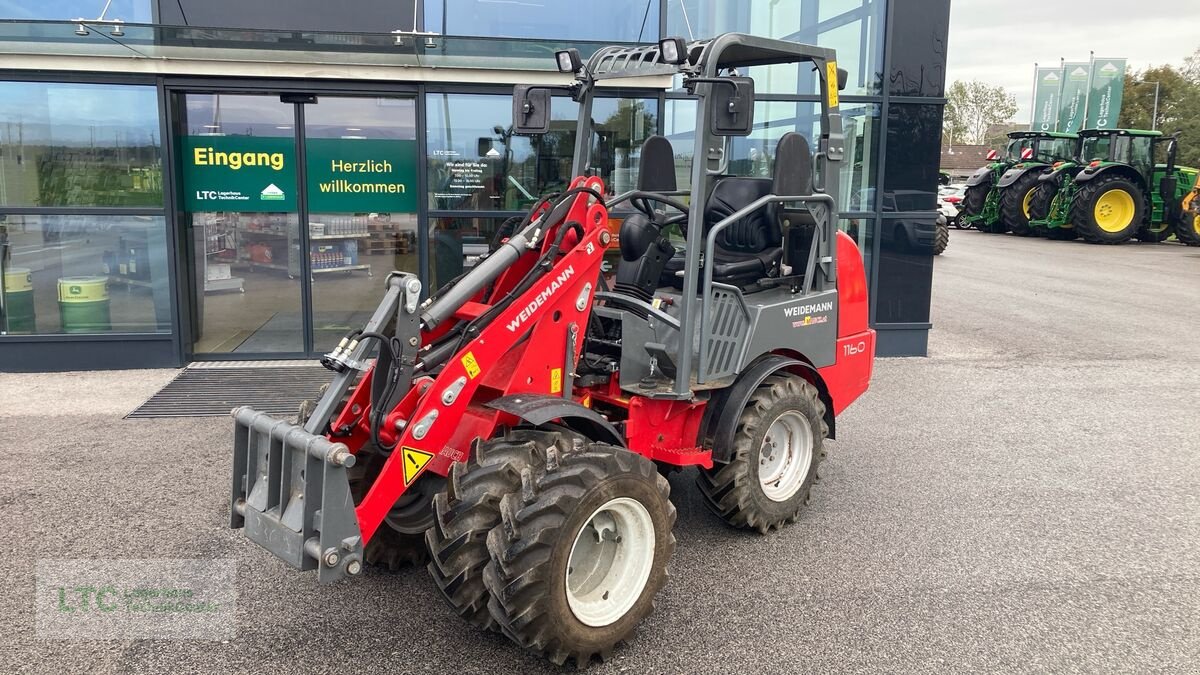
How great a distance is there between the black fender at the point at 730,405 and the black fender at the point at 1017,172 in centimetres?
2325

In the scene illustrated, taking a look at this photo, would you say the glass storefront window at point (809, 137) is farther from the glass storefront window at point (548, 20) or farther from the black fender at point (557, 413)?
the black fender at point (557, 413)

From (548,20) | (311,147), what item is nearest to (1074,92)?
(548,20)

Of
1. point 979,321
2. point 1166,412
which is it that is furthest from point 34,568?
point 979,321

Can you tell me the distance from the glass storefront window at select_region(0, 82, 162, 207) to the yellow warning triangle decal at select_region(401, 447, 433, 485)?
21.5 feet

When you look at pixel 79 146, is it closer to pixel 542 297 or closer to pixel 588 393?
pixel 588 393

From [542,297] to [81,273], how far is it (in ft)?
22.7

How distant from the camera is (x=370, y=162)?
939 centimetres

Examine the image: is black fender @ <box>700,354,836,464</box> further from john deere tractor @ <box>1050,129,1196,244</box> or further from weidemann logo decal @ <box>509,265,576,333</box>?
john deere tractor @ <box>1050,129,1196,244</box>

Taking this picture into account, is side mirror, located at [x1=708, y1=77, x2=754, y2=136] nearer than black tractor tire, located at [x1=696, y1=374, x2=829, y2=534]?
Yes

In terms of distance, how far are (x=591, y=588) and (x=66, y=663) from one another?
7.15ft

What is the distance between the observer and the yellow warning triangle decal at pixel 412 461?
3.83m

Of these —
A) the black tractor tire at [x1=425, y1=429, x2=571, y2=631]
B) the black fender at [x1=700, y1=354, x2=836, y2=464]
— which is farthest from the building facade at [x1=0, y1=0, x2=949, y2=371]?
the black tractor tire at [x1=425, y1=429, x2=571, y2=631]

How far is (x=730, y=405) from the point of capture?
4.99 metres

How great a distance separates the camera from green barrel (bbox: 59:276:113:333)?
9.08 m
